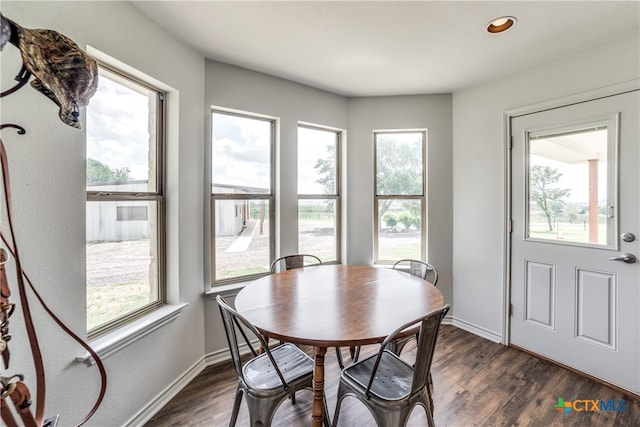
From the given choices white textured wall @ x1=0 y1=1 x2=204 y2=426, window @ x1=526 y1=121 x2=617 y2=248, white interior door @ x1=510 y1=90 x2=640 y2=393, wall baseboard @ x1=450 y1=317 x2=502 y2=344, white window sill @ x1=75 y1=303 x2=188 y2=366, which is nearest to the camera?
white textured wall @ x1=0 y1=1 x2=204 y2=426

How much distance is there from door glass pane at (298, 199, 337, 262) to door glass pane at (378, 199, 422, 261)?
547 mm

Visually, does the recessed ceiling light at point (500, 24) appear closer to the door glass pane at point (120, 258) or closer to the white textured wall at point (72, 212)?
the white textured wall at point (72, 212)

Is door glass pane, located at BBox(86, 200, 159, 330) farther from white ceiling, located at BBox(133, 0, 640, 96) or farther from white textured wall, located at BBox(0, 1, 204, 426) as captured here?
white ceiling, located at BBox(133, 0, 640, 96)

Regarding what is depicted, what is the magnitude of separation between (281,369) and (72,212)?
1258mm

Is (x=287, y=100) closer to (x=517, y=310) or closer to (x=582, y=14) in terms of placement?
(x=582, y=14)

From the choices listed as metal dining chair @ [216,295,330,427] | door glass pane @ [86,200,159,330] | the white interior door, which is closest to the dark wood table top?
metal dining chair @ [216,295,330,427]

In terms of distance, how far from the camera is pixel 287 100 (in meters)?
2.62

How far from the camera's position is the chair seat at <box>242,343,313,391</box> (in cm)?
130

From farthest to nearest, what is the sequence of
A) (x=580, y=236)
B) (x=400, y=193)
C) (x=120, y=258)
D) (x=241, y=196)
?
(x=400, y=193)
(x=241, y=196)
(x=580, y=236)
(x=120, y=258)

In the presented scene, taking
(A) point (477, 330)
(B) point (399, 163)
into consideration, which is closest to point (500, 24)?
(B) point (399, 163)

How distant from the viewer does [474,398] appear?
183cm

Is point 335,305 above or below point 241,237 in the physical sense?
below

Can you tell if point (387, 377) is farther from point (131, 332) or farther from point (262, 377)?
point (131, 332)

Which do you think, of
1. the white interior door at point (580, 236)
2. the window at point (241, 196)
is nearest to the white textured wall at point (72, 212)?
the window at point (241, 196)
